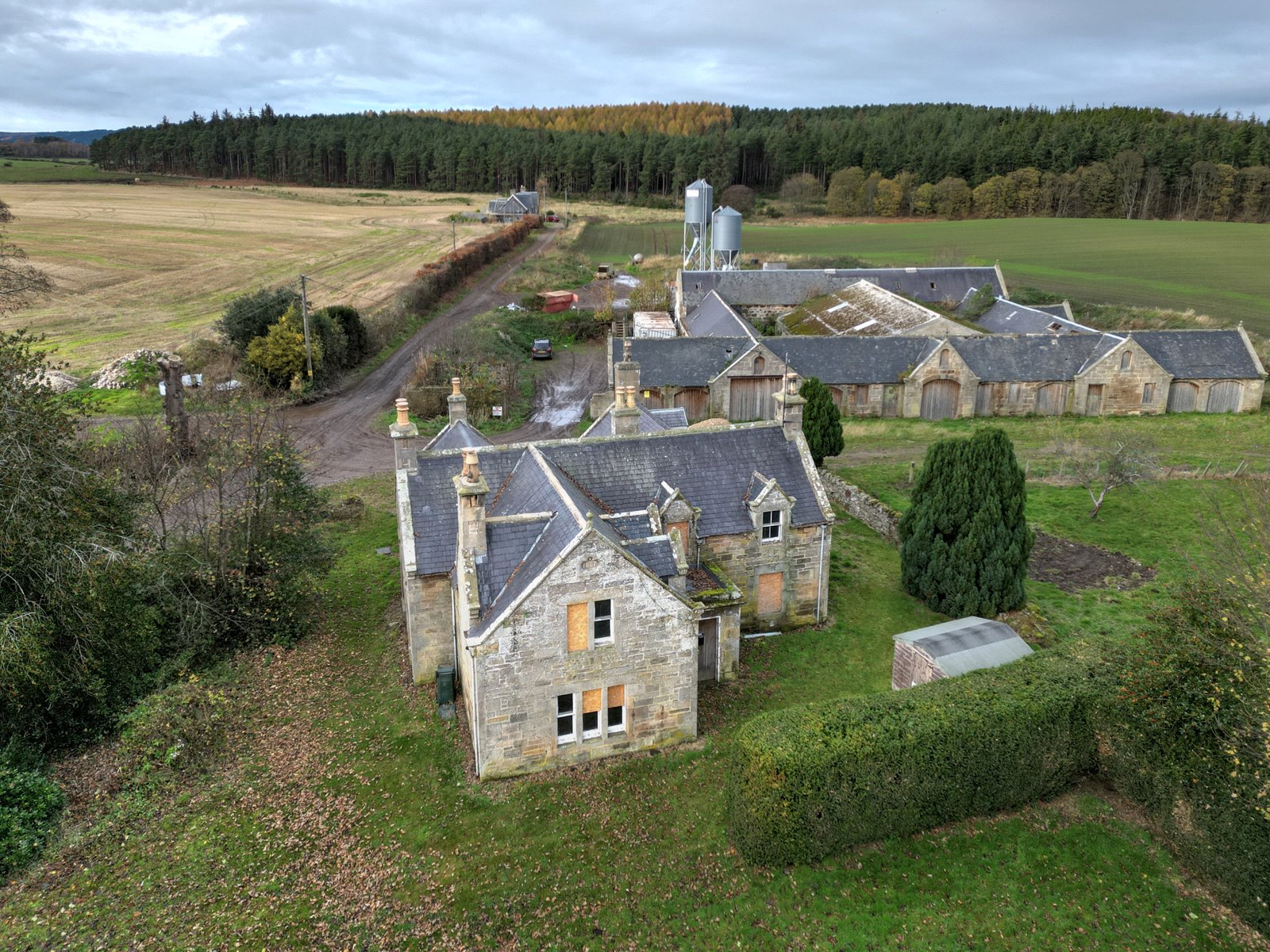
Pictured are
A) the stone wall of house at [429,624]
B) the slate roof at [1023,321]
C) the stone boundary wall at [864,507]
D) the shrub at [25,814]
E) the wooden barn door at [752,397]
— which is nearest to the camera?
the shrub at [25,814]

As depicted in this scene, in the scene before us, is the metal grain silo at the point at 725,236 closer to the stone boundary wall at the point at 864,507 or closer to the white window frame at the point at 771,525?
the stone boundary wall at the point at 864,507

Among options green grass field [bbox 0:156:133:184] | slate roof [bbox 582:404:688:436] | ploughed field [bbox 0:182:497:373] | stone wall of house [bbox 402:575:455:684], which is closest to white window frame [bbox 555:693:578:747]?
stone wall of house [bbox 402:575:455:684]

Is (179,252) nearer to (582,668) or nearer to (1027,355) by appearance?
(1027,355)

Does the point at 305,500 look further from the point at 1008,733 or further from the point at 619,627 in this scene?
the point at 1008,733

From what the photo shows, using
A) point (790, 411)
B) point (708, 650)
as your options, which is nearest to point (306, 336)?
point (790, 411)

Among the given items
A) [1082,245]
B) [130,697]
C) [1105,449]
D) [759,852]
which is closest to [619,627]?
[759,852]

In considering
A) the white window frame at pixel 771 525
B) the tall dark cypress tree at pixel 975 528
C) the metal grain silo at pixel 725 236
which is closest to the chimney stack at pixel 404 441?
the white window frame at pixel 771 525
